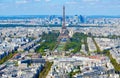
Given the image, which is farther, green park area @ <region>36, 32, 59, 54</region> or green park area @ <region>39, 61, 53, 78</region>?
green park area @ <region>36, 32, 59, 54</region>

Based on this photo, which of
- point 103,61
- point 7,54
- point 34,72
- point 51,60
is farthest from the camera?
point 7,54

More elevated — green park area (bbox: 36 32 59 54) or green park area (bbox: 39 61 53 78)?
green park area (bbox: 39 61 53 78)

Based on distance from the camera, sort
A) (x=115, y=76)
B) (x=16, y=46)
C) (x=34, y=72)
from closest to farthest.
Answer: (x=115, y=76) < (x=34, y=72) < (x=16, y=46)

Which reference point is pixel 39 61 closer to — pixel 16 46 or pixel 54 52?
pixel 54 52

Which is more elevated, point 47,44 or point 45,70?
point 45,70

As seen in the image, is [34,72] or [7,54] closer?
[34,72]

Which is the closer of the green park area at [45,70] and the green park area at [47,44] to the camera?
the green park area at [45,70]

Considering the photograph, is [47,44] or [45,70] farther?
[47,44]

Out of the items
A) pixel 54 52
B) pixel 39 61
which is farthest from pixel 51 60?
pixel 54 52

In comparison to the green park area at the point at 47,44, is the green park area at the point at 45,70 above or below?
above
